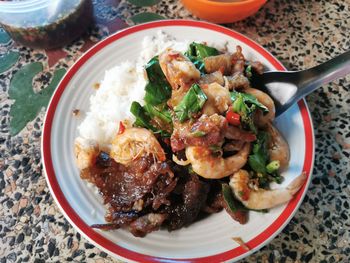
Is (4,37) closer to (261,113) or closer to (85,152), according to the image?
(85,152)

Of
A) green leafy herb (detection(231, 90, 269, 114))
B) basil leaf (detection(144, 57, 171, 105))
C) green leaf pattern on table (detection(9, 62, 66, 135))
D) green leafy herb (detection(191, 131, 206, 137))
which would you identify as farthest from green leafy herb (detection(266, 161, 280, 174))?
green leaf pattern on table (detection(9, 62, 66, 135))

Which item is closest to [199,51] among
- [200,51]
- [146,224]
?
[200,51]

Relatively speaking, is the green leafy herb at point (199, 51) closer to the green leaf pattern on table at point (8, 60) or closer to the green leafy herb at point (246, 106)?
the green leafy herb at point (246, 106)

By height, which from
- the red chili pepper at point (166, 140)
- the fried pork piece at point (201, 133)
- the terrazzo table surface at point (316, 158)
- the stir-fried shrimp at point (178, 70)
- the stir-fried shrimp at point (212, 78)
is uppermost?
the stir-fried shrimp at point (178, 70)


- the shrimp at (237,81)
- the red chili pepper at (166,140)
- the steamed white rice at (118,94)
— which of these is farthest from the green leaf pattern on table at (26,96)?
the shrimp at (237,81)

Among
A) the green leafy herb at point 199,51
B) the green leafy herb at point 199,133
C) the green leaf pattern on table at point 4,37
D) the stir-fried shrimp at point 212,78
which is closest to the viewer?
the green leafy herb at point 199,133

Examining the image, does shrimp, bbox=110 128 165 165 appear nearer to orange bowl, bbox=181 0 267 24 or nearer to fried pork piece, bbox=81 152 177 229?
fried pork piece, bbox=81 152 177 229
